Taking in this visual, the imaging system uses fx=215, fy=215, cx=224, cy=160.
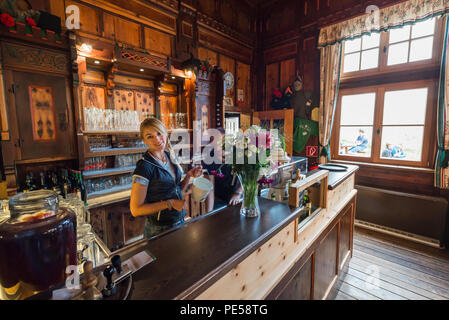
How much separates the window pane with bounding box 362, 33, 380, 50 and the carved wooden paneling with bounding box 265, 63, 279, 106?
1.73 metres

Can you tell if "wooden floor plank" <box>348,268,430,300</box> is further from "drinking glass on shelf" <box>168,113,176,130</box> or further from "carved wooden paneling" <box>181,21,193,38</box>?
"carved wooden paneling" <box>181,21,193,38</box>

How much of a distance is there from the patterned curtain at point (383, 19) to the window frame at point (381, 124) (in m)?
0.92

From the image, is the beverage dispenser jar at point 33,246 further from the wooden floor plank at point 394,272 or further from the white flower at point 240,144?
the wooden floor plank at point 394,272

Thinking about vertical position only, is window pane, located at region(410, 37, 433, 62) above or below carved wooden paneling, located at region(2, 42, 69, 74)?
above

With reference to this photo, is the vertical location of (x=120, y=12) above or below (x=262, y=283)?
above

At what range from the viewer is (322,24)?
423 centimetres

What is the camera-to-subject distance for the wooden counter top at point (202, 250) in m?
0.69

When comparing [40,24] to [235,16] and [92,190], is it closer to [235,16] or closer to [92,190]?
[92,190]

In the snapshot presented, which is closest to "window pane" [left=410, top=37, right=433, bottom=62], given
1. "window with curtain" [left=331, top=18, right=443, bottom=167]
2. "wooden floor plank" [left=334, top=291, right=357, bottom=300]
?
"window with curtain" [left=331, top=18, right=443, bottom=167]

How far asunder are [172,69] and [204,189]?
2546 millimetres

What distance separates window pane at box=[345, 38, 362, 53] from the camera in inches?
159

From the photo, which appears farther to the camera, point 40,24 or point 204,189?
point 40,24

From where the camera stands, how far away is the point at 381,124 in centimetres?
384
